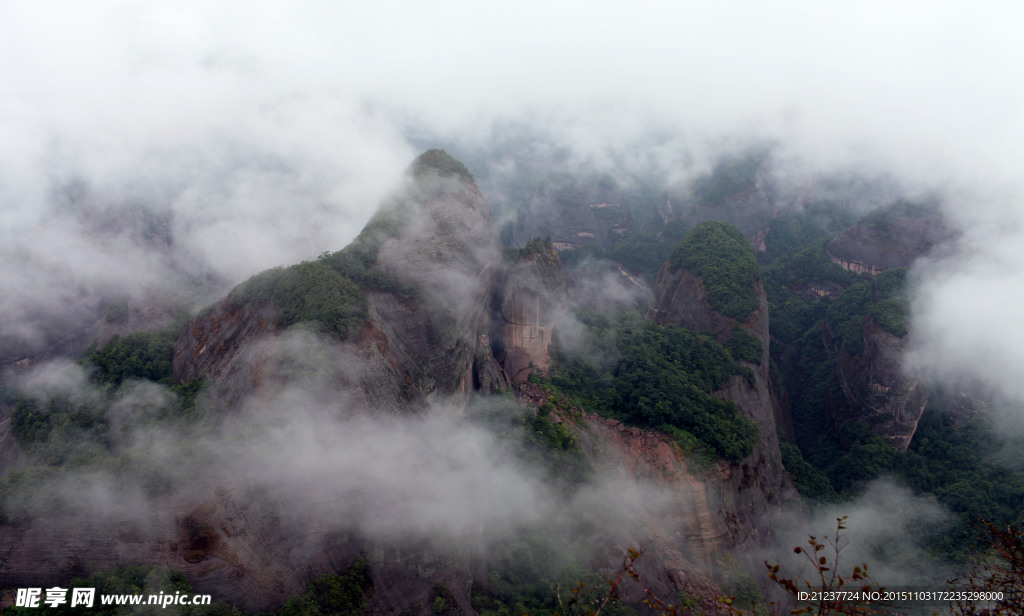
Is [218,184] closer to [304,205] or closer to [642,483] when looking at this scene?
[304,205]

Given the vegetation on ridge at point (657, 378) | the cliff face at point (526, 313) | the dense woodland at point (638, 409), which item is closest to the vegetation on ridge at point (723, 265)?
the dense woodland at point (638, 409)

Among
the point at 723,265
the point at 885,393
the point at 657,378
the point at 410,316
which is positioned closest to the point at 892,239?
the point at 885,393

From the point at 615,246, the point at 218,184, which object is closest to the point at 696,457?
the point at 218,184

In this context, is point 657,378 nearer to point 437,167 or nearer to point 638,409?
point 638,409

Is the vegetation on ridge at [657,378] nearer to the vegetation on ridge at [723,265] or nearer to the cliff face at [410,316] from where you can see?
the vegetation on ridge at [723,265]

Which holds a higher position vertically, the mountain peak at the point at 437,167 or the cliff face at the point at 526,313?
the mountain peak at the point at 437,167

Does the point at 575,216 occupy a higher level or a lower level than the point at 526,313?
higher

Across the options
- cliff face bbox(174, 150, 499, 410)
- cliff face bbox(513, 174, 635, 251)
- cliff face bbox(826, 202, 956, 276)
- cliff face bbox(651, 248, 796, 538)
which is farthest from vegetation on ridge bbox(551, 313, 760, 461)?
cliff face bbox(513, 174, 635, 251)
